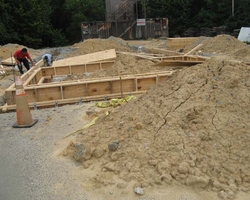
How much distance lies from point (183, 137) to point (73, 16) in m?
37.8

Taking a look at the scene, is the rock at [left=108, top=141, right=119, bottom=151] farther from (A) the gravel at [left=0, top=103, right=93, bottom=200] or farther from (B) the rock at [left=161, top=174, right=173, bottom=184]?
(B) the rock at [left=161, top=174, right=173, bottom=184]

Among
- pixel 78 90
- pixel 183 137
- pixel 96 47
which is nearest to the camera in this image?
pixel 183 137

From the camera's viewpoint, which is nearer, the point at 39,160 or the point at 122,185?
the point at 122,185

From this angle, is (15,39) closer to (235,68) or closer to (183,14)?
(183,14)

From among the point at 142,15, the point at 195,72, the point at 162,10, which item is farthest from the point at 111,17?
the point at 195,72

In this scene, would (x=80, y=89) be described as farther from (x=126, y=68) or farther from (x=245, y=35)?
(x=245, y=35)

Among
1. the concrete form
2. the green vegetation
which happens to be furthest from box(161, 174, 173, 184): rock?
the green vegetation

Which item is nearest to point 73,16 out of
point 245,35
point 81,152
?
point 245,35

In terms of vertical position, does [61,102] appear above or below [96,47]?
below

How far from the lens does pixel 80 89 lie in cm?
847

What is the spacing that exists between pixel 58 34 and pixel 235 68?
36718 mm

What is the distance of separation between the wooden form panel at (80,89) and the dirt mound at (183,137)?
276 centimetres

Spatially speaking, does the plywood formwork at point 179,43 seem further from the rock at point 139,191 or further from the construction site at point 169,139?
the rock at point 139,191

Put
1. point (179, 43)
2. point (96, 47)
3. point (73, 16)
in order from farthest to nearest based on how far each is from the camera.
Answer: point (73, 16) < point (179, 43) < point (96, 47)
